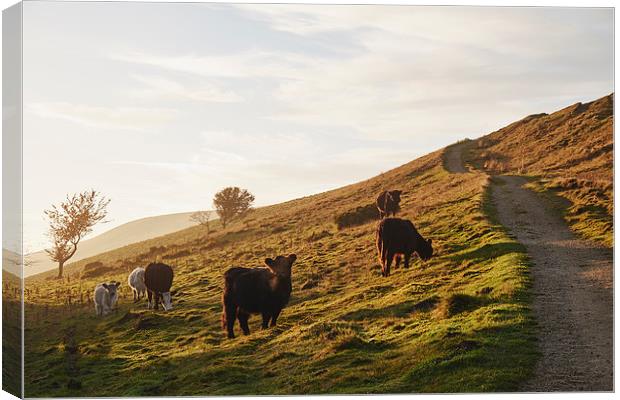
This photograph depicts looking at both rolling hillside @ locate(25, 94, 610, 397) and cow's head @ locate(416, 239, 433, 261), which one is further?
cow's head @ locate(416, 239, 433, 261)

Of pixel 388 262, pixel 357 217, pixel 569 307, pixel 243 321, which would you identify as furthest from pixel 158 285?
pixel 569 307

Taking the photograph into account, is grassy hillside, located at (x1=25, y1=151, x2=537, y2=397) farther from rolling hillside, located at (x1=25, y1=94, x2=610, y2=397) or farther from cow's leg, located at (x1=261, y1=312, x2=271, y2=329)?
cow's leg, located at (x1=261, y1=312, x2=271, y2=329)

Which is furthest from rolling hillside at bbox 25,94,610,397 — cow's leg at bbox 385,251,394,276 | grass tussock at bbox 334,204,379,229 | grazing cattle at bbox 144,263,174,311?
grass tussock at bbox 334,204,379,229

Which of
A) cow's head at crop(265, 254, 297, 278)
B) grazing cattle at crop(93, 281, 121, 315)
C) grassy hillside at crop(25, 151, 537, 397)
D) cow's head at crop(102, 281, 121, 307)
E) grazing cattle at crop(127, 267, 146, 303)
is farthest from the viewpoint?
grazing cattle at crop(127, 267, 146, 303)

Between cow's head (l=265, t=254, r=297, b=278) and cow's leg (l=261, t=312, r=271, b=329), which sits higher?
cow's head (l=265, t=254, r=297, b=278)

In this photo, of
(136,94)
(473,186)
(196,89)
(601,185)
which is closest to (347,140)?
(196,89)

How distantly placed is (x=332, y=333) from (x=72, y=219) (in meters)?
20.1

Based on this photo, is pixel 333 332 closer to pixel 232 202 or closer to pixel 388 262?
pixel 388 262

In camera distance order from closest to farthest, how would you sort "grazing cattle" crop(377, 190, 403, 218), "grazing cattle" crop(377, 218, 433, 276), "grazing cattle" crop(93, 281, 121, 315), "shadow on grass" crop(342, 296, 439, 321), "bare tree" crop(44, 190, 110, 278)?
"shadow on grass" crop(342, 296, 439, 321)
"bare tree" crop(44, 190, 110, 278)
"grazing cattle" crop(377, 218, 433, 276)
"grazing cattle" crop(93, 281, 121, 315)
"grazing cattle" crop(377, 190, 403, 218)

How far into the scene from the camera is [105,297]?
30672 mm

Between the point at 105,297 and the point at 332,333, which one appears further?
the point at 105,297

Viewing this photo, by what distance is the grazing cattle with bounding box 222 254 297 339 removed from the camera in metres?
23.9

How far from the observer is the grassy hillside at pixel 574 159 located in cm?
2525

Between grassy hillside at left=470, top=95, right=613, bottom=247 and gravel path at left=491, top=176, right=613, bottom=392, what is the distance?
0.97 m
